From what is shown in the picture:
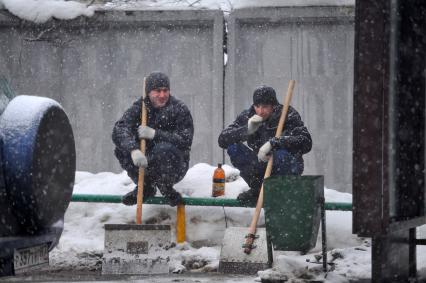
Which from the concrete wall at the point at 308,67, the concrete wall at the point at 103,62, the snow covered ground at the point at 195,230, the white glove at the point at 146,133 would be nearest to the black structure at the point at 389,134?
the snow covered ground at the point at 195,230

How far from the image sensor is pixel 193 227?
744cm

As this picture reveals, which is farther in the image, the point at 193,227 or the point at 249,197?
the point at 193,227

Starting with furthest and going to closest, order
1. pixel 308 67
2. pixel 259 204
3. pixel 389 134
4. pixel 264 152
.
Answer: pixel 308 67
pixel 264 152
pixel 259 204
pixel 389 134

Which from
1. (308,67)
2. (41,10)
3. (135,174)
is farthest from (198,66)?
(135,174)

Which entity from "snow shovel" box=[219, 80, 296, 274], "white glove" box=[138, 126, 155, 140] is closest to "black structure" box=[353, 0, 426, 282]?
"snow shovel" box=[219, 80, 296, 274]

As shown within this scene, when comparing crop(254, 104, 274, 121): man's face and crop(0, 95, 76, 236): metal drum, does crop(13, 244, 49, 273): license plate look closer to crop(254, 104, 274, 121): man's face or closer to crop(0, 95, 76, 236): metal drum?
crop(0, 95, 76, 236): metal drum

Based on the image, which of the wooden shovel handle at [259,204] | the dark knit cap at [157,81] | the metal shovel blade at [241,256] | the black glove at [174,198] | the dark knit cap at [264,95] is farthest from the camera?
the dark knit cap at [157,81]

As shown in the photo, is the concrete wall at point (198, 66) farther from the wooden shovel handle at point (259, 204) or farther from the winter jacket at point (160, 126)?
the wooden shovel handle at point (259, 204)

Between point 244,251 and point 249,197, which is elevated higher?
point 249,197

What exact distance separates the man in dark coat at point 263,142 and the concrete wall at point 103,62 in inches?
109

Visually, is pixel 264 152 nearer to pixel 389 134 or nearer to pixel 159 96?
pixel 159 96

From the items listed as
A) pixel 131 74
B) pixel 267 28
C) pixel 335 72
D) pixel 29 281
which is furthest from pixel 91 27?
pixel 29 281

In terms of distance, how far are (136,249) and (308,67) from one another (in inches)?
178

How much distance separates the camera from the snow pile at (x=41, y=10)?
400 inches
